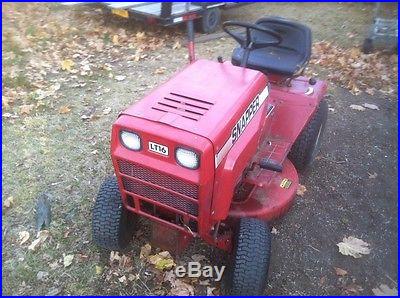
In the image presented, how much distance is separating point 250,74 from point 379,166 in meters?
1.81

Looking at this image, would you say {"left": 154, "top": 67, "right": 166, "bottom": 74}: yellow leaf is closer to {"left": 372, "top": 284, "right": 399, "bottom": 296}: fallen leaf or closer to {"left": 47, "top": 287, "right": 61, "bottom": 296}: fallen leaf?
{"left": 47, "top": 287, "right": 61, "bottom": 296}: fallen leaf

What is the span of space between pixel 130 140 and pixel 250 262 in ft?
3.12

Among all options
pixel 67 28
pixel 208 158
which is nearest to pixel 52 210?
pixel 208 158

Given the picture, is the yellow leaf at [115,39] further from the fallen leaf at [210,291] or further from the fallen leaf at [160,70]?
the fallen leaf at [210,291]

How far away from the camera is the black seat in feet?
10.1

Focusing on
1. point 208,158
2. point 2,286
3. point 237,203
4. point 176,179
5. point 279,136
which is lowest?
point 2,286

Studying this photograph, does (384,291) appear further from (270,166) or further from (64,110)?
(64,110)

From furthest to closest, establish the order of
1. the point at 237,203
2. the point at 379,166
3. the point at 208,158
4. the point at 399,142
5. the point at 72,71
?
the point at 72,71, the point at 399,142, the point at 379,166, the point at 237,203, the point at 208,158

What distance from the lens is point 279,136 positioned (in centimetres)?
299

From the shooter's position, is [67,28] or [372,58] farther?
[67,28]

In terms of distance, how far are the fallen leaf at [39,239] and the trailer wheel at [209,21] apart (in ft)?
14.7

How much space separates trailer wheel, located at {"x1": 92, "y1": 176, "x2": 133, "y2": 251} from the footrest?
0.69m

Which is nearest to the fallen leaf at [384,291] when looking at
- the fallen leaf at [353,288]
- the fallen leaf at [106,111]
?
the fallen leaf at [353,288]

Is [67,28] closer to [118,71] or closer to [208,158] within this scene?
[118,71]
